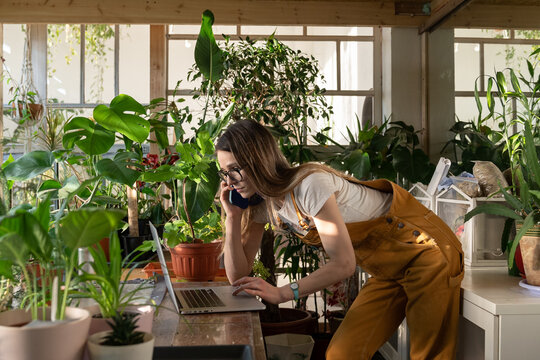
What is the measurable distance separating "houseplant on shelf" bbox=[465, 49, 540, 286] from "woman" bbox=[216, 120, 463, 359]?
22 cm

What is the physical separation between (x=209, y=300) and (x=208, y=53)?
4.73 feet

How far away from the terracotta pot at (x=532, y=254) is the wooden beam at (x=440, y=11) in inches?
74.5

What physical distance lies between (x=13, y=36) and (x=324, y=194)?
147 inches

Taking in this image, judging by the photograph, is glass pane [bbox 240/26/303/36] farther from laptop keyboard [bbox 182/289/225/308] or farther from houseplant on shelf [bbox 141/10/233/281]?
laptop keyboard [bbox 182/289/225/308]

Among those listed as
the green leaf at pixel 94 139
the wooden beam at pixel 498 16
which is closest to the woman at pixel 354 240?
the green leaf at pixel 94 139

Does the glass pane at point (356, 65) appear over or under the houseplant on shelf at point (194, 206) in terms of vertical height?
over

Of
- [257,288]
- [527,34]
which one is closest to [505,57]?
[527,34]

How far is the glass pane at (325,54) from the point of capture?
173 inches

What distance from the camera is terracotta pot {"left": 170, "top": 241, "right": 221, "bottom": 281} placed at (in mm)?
2232

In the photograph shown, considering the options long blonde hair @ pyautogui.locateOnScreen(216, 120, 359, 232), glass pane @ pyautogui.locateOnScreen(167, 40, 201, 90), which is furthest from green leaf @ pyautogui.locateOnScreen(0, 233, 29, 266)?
glass pane @ pyautogui.locateOnScreen(167, 40, 201, 90)

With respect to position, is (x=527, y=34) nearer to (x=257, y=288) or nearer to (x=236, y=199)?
(x=236, y=199)

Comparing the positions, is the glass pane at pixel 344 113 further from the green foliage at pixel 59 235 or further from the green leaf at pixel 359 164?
the green foliage at pixel 59 235

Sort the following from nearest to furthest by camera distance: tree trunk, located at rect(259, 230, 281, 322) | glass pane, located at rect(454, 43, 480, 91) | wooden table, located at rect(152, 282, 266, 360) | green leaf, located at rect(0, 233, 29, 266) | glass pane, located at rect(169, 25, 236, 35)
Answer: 1. green leaf, located at rect(0, 233, 29, 266)
2. wooden table, located at rect(152, 282, 266, 360)
3. tree trunk, located at rect(259, 230, 281, 322)
4. glass pane, located at rect(454, 43, 480, 91)
5. glass pane, located at rect(169, 25, 236, 35)

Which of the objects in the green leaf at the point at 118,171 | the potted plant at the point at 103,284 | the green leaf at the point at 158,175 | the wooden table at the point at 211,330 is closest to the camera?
the potted plant at the point at 103,284
